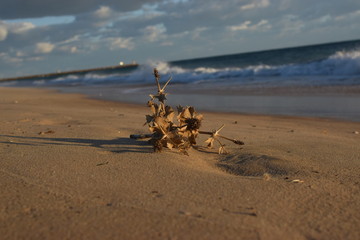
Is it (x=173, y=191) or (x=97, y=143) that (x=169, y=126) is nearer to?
(x=97, y=143)

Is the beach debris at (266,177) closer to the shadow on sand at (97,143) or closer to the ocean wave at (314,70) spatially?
the shadow on sand at (97,143)

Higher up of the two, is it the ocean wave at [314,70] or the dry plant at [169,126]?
the dry plant at [169,126]

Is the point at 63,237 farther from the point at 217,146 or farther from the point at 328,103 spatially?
the point at 328,103

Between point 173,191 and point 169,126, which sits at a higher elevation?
point 169,126

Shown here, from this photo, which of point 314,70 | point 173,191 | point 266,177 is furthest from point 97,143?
point 314,70

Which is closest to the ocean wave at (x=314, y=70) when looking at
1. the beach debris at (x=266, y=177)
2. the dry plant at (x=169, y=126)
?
the dry plant at (x=169, y=126)

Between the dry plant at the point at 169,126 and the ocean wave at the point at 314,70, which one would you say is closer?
the dry plant at the point at 169,126

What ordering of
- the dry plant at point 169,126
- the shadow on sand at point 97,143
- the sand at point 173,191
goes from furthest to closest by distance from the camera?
the shadow on sand at point 97,143 → the dry plant at point 169,126 → the sand at point 173,191

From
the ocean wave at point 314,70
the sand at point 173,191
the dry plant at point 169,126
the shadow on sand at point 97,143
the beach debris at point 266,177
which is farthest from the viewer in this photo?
the ocean wave at point 314,70

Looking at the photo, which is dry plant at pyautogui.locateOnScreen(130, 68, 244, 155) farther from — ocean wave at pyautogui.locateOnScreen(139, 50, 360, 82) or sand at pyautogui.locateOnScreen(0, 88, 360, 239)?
ocean wave at pyautogui.locateOnScreen(139, 50, 360, 82)

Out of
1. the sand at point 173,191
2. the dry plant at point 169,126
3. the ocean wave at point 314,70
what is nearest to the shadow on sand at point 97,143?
the sand at point 173,191
